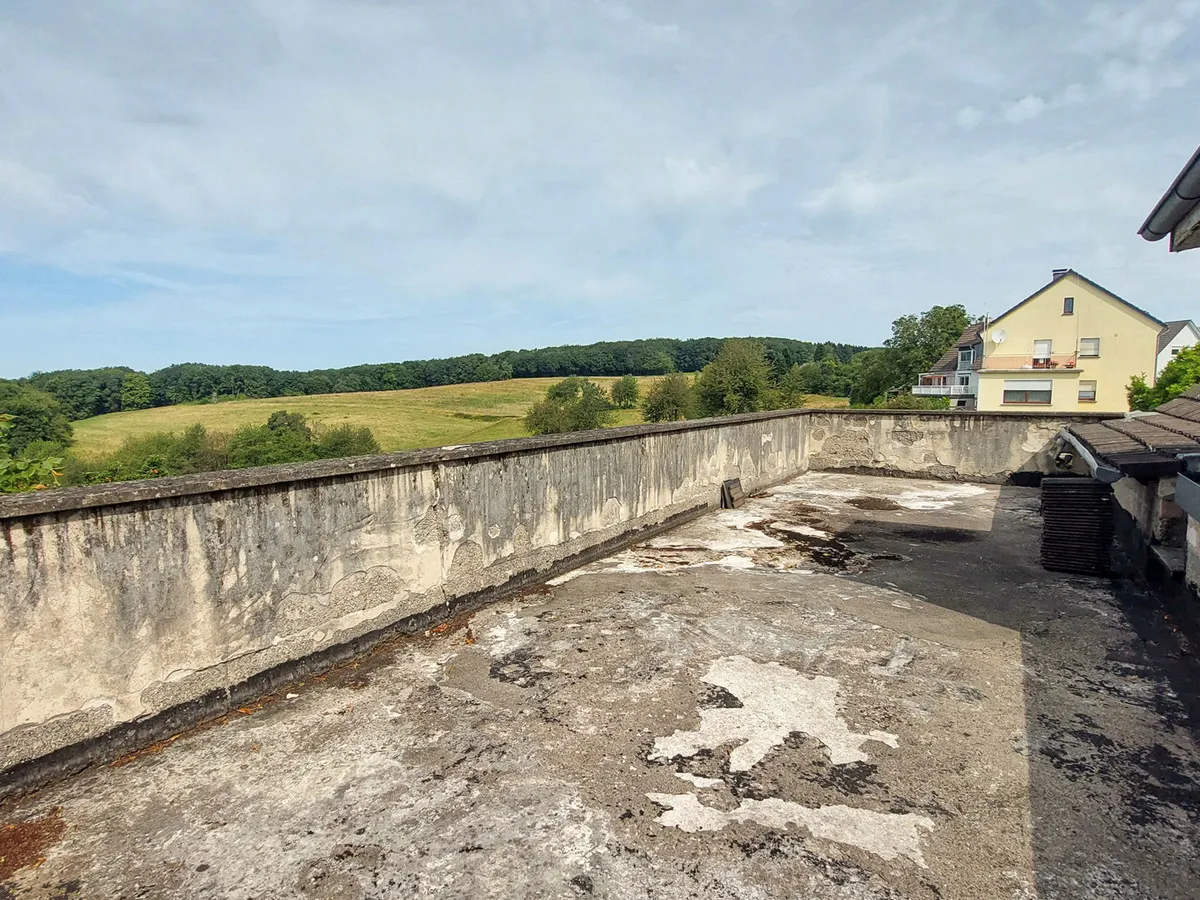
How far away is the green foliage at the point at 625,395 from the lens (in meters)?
72.0

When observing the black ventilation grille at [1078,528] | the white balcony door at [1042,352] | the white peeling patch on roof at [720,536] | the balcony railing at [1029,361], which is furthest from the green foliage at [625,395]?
the black ventilation grille at [1078,528]

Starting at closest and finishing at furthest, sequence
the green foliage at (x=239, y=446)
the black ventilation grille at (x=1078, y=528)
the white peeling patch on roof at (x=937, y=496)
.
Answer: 1. the black ventilation grille at (x=1078, y=528)
2. the white peeling patch on roof at (x=937, y=496)
3. the green foliage at (x=239, y=446)

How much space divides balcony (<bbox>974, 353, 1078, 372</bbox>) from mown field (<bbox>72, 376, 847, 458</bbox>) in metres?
14.5

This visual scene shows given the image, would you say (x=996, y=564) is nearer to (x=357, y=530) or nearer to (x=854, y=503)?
(x=854, y=503)

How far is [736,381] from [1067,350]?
888 inches

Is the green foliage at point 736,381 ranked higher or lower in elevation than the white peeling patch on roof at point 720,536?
higher

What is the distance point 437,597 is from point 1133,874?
3.82m

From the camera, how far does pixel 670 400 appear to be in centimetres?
5791

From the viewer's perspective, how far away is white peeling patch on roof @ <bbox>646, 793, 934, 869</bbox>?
2303mm

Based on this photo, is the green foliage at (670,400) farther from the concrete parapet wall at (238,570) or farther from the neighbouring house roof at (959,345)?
the concrete parapet wall at (238,570)

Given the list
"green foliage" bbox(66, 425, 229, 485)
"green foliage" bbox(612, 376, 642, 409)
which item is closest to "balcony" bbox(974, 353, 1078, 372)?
"green foliage" bbox(612, 376, 642, 409)

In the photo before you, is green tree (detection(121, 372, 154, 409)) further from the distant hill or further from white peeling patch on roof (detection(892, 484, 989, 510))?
white peeling patch on roof (detection(892, 484, 989, 510))

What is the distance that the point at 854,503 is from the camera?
9367 millimetres

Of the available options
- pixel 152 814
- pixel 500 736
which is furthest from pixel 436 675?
pixel 152 814
